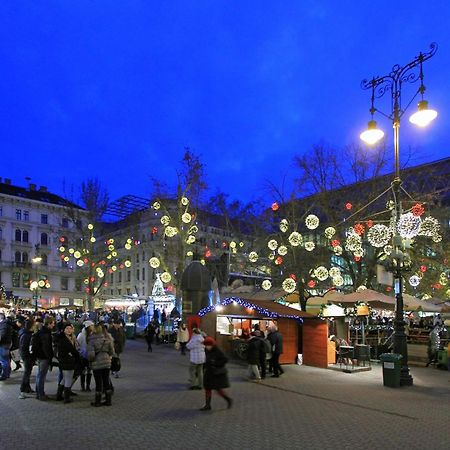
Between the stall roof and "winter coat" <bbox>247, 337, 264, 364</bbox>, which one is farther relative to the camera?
the stall roof

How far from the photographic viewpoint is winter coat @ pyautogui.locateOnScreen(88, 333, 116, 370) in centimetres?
1068

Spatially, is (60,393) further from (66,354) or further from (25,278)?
(25,278)

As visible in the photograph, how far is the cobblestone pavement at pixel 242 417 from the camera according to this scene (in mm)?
8102

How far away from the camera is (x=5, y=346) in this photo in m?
14.2

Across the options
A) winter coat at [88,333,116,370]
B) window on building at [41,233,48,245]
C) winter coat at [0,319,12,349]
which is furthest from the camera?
window on building at [41,233,48,245]

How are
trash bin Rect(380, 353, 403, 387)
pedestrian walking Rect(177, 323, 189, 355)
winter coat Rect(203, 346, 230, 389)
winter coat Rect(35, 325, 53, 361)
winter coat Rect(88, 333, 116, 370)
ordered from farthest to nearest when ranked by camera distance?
1. pedestrian walking Rect(177, 323, 189, 355)
2. trash bin Rect(380, 353, 403, 387)
3. winter coat Rect(35, 325, 53, 361)
4. winter coat Rect(88, 333, 116, 370)
5. winter coat Rect(203, 346, 230, 389)

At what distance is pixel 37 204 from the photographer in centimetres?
7962

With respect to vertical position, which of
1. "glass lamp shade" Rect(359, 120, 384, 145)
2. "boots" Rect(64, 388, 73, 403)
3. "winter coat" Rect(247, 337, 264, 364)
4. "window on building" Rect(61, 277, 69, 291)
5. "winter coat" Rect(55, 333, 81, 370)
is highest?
"glass lamp shade" Rect(359, 120, 384, 145)

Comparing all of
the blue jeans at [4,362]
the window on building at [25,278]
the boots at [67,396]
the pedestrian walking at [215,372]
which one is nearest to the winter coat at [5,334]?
the blue jeans at [4,362]

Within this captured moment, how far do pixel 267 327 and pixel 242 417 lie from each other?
8860mm

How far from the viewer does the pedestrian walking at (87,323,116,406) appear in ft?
35.1

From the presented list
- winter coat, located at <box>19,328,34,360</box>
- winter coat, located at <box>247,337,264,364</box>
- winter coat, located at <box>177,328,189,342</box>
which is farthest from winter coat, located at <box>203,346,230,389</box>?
winter coat, located at <box>177,328,189,342</box>

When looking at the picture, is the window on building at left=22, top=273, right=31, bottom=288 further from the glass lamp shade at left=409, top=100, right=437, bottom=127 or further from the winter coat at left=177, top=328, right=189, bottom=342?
the glass lamp shade at left=409, top=100, right=437, bottom=127

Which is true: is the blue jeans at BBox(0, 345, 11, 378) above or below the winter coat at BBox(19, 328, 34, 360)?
below
